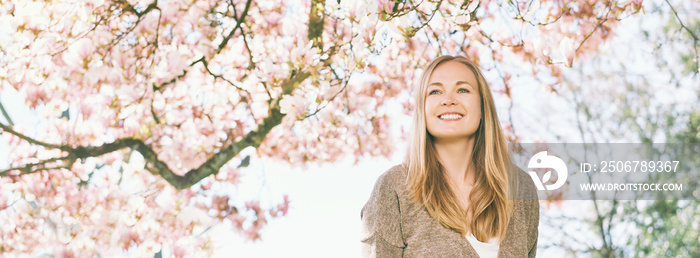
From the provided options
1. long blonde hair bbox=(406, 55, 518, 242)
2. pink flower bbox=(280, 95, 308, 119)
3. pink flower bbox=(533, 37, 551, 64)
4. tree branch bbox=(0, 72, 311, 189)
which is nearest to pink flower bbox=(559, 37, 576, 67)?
pink flower bbox=(533, 37, 551, 64)

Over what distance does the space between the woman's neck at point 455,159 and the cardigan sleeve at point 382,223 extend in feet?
0.54

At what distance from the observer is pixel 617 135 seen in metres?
4.30

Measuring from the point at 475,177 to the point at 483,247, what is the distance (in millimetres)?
200

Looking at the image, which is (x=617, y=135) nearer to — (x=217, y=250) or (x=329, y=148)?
(x=329, y=148)

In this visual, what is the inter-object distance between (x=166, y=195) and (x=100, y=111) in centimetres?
52

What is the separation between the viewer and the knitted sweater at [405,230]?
138 centimetres

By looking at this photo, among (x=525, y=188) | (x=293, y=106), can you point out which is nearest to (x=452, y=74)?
(x=525, y=188)

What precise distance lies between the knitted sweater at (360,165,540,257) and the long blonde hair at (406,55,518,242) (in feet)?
0.07

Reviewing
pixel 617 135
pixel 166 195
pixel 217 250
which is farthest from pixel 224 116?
pixel 617 135

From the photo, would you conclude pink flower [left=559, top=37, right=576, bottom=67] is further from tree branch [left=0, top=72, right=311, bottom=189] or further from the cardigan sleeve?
tree branch [left=0, top=72, right=311, bottom=189]

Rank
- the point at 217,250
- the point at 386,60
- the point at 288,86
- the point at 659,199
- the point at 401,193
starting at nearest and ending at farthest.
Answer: the point at 401,193
the point at 288,86
the point at 217,250
the point at 386,60
the point at 659,199

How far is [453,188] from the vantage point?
4.93ft

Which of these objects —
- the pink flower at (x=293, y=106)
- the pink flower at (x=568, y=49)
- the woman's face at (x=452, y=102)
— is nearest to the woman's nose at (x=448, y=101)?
the woman's face at (x=452, y=102)

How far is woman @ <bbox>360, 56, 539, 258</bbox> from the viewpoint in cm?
140
